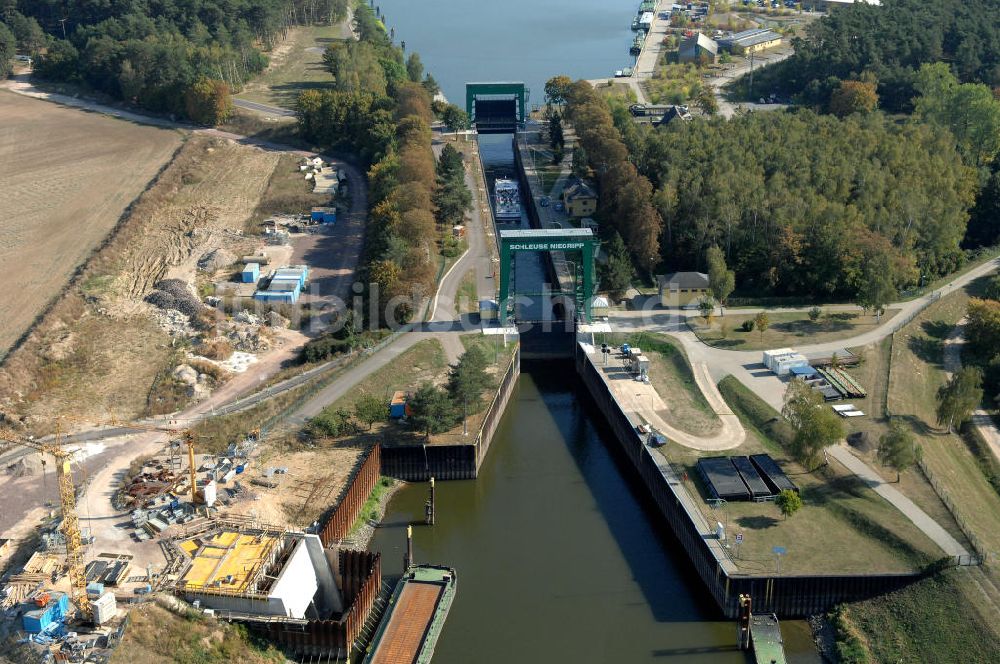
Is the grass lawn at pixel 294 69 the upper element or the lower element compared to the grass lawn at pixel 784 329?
upper

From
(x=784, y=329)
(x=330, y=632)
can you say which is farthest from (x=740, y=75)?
(x=330, y=632)

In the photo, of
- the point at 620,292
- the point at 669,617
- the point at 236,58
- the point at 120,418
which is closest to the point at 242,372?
the point at 120,418

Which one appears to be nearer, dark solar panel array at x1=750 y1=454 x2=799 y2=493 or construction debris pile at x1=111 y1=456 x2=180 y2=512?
construction debris pile at x1=111 y1=456 x2=180 y2=512

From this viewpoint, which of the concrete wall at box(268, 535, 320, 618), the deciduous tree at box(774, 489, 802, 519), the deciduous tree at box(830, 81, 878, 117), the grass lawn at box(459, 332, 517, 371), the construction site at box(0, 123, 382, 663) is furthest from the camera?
the deciduous tree at box(830, 81, 878, 117)

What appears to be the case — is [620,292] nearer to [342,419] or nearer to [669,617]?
[342,419]

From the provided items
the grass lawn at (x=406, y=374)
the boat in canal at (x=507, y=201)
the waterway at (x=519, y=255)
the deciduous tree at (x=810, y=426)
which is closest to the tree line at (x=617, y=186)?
the boat in canal at (x=507, y=201)

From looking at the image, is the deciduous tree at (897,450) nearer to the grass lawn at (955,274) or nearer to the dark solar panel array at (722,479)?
the dark solar panel array at (722,479)

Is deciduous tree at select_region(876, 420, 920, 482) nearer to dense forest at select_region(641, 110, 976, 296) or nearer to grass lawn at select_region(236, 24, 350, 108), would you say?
dense forest at select_region(641, 110, 976, 296)

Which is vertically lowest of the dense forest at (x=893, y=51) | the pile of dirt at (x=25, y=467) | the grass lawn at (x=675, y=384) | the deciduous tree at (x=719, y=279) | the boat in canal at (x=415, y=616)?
the boat in canal at (x=415, y=616)

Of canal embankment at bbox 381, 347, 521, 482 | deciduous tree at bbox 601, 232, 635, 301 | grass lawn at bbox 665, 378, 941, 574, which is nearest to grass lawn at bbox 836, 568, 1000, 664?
grass lawn at bbox 665, 378, 941, 574
